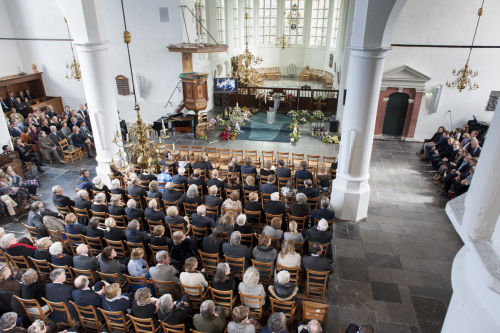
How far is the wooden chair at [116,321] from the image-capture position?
187 inches

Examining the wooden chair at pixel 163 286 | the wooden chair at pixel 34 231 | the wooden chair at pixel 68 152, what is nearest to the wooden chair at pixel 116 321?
the wooden chair at pixel 163 286

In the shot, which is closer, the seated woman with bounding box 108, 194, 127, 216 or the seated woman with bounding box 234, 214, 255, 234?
the seated woman with bounding box 234, 214, 255, 234

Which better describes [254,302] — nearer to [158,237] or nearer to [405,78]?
[158,237]

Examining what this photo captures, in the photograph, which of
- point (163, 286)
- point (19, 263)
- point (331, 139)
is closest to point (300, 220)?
point (163, 286)

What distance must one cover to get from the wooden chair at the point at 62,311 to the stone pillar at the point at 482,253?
16.5 ft

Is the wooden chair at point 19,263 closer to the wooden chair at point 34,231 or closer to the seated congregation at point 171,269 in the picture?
the seated congregation at point 171,269

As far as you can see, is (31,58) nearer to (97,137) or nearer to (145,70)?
(145,70)

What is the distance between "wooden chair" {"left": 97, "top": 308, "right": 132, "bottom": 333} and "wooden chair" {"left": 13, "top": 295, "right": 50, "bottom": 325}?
2.92 ft

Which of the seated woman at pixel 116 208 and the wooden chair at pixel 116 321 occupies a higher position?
the seated woman at pixel 116 208

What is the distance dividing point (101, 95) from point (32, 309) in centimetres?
628

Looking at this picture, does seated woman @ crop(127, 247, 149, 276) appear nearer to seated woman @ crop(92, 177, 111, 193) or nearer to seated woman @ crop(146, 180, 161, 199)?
seated woman @ crop(146, 180, 161, 199)

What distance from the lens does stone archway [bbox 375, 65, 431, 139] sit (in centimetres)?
1370

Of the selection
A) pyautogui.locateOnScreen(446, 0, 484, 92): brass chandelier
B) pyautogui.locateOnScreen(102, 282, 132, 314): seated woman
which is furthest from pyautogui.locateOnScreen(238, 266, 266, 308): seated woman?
pyautogui.locateOnScreen(446, 0, 484, 92): brass chandelier

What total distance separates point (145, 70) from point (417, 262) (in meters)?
14.6
